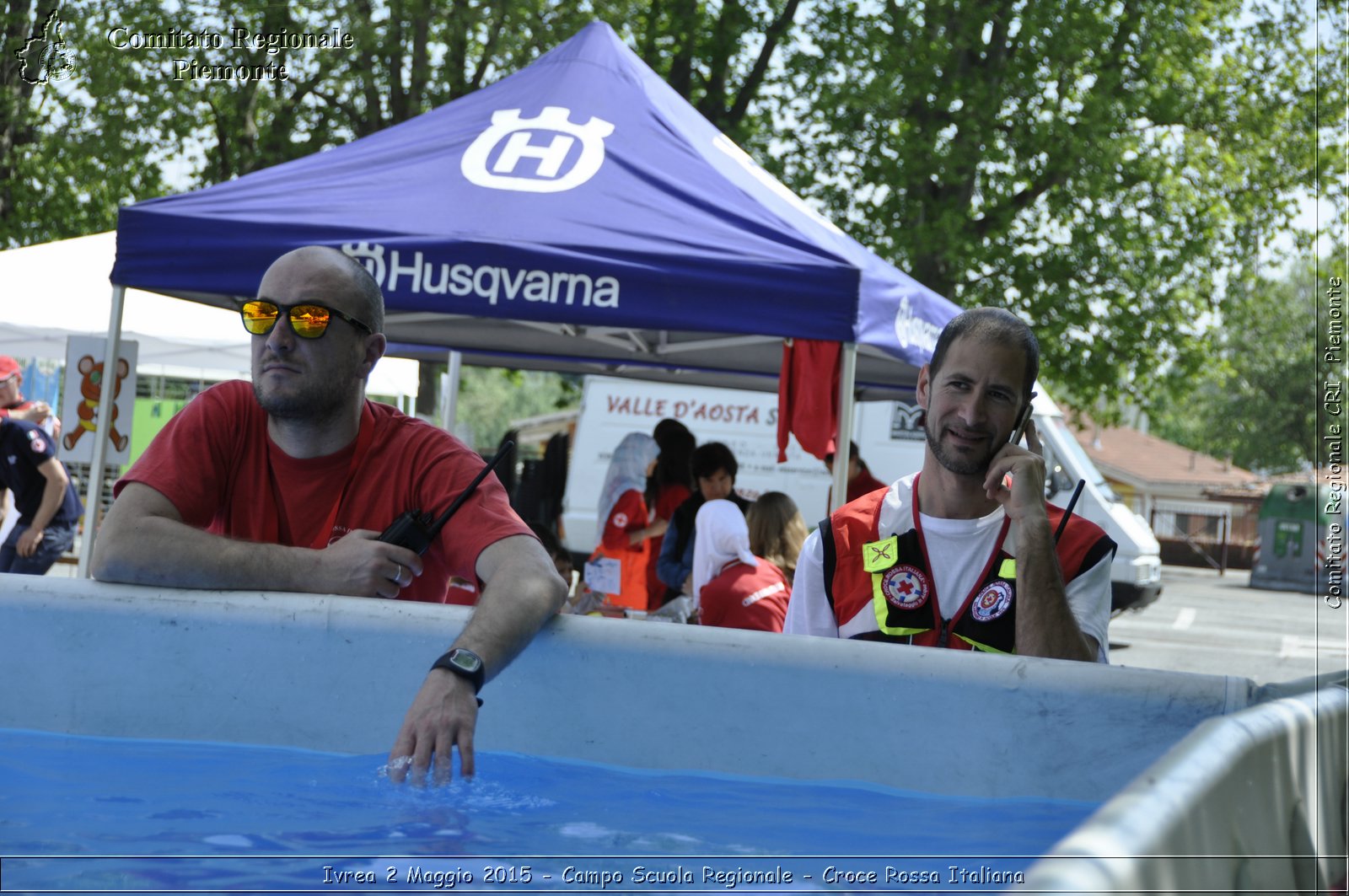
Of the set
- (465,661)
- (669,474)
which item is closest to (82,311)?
(669,474)

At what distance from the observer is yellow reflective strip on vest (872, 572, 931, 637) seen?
258 centimetres

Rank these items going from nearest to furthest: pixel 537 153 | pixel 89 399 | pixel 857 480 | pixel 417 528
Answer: pixel 417 528, pixel 537 153, pixel 89 399, pixel 857 480

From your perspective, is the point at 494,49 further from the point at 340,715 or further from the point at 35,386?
the point at 340,715

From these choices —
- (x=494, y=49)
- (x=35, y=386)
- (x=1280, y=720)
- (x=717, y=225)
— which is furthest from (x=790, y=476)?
(x=1280, y=720)

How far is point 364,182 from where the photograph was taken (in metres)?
5.54

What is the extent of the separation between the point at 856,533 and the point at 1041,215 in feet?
56.2

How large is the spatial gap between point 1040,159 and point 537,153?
14209mm

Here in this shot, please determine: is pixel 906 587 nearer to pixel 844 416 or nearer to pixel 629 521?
pixel 844 416

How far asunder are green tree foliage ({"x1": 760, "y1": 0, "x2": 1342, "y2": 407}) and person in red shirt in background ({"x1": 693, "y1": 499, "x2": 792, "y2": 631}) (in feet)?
40.1

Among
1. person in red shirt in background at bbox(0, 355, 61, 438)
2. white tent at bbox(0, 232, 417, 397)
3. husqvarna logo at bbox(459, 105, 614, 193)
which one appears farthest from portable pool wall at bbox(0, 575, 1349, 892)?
white tent at bbox(0, 232, 417, 397)

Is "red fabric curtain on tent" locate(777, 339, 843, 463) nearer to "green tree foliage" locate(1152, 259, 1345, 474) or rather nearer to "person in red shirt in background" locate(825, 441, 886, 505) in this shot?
"person in red shirt in background" locate(825, 441, 886, 505)

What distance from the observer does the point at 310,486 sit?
278 cm

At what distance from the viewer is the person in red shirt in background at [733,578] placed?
17.1ft

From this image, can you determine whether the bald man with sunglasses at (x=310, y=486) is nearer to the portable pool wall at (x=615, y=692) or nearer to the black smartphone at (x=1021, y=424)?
the portable pool wall at (x=615, y=692)
